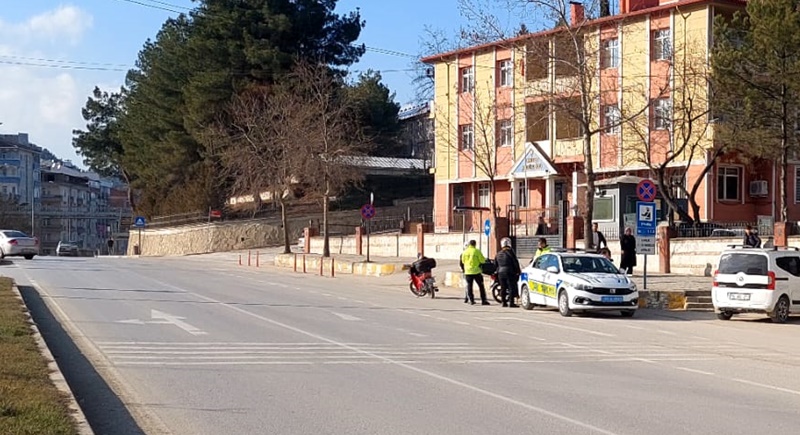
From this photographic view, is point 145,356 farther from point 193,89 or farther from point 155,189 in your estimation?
point 155,189

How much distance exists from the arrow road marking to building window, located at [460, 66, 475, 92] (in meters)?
39.0

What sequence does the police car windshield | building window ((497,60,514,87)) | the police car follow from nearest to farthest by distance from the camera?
the police car → the police car windshield → building window ((497,60,514,87))

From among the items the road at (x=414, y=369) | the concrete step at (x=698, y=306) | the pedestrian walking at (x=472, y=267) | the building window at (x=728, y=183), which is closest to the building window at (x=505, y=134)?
the building window at (x=728, y=183)

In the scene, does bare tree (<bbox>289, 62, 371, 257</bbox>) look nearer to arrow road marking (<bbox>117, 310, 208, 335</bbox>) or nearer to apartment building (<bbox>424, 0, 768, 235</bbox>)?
apartment building (<bbox>424, 0, 768, 235</bbox>)

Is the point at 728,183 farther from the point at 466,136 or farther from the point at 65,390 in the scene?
the point at 65,390

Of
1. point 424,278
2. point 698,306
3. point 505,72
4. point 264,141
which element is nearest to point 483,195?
point 505,72

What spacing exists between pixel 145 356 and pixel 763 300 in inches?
561

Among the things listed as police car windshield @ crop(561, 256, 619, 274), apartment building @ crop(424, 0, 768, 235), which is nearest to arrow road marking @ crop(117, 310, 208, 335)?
police car windshield @ crop(561, 256, 619, 274)

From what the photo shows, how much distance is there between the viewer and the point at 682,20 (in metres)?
46.7

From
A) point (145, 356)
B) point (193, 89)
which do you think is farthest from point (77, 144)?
point (145, 356)

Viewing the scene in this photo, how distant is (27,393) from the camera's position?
32.0 feet

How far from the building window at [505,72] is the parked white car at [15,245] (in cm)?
2568

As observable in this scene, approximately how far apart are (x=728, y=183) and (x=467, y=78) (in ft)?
54.6

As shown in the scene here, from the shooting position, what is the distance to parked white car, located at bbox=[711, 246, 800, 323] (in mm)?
22875
